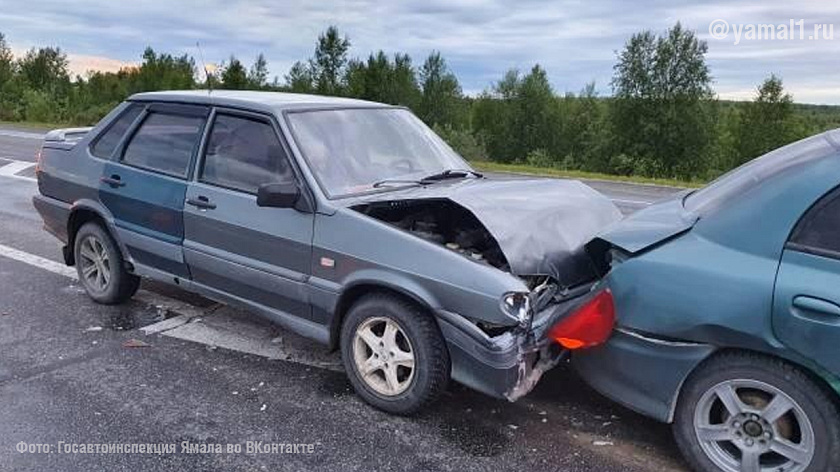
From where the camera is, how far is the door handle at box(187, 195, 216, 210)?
444 cm

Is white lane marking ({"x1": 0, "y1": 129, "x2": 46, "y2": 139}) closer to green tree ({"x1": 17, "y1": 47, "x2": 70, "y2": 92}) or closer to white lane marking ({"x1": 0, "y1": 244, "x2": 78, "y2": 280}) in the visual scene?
white lane marking ({"x1": 0, "y1": 244, "x2": 78, "y2": 280})

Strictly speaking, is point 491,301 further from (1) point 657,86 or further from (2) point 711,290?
(1) point 657,86

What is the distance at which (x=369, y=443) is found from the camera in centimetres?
349

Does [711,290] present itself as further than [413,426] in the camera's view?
No

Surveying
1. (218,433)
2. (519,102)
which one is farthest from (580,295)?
(519,102)

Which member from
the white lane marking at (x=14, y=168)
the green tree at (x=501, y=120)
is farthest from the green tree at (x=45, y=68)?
the white lane marking at (x=14, y=168)

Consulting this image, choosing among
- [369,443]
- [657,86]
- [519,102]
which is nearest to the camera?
[369,443]

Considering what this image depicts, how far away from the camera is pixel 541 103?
208ft

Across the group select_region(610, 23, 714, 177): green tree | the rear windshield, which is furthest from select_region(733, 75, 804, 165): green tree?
the rear windshield

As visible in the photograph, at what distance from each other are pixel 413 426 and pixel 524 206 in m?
1.39

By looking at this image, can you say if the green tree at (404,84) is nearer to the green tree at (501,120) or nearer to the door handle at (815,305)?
the green tree at (501,120)

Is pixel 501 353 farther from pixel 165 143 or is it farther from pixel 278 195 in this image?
pixel 165 143

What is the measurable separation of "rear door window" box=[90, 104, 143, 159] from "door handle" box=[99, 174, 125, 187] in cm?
19

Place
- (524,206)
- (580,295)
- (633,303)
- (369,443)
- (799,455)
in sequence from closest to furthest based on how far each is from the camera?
(799,455)
(633,303)
(369,443)
(580,295)
(524,206)
